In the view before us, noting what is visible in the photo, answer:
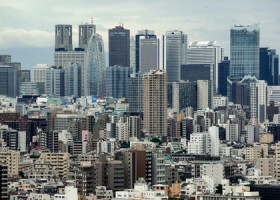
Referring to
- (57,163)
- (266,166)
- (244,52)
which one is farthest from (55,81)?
(266,166)

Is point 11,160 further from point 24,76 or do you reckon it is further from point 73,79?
point 24,76

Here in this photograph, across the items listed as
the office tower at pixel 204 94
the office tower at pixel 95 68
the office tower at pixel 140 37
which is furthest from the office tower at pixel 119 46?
the office tower at pixel 204 94

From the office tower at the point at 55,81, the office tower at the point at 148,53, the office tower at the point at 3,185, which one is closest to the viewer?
the office tower at the point at 3,185

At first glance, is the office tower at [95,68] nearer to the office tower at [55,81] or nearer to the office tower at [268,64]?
the office tower at [55,81]

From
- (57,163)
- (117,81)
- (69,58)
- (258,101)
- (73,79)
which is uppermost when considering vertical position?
(69,58)

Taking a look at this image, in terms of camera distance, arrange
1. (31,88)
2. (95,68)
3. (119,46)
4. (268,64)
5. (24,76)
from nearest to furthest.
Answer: (31,88) → (95,68) → (24,76) → (119,46) → (268,64)

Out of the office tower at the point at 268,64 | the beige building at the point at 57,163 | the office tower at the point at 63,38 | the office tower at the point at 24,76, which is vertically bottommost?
the beige building at the point at 57,163

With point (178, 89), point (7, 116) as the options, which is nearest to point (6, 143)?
point (7, 116)
